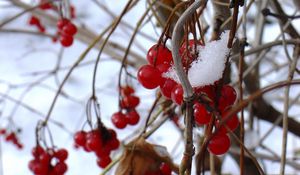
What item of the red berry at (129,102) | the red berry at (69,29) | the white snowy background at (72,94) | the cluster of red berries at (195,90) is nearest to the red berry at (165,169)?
the cluster of red berries at (195,90)

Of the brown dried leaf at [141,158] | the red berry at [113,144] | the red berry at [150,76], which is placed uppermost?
the red berry at [113,144]

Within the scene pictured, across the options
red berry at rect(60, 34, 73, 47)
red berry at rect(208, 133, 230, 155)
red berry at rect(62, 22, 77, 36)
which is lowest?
red berry at rect(208, 133, 230, 155)

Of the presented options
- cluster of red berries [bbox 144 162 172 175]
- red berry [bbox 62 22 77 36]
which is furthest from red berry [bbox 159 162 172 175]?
red berry [bbox 62 22 77 36]

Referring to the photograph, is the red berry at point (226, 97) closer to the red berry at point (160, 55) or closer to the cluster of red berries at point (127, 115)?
the red berry at point (160, 55)

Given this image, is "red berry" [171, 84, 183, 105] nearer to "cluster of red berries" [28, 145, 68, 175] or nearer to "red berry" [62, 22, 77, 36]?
"cluster of red berries" [28, 145, 68, 175]

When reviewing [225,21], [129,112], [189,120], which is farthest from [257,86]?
[189,120]

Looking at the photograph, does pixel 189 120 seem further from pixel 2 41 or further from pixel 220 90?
pixel 2 41
